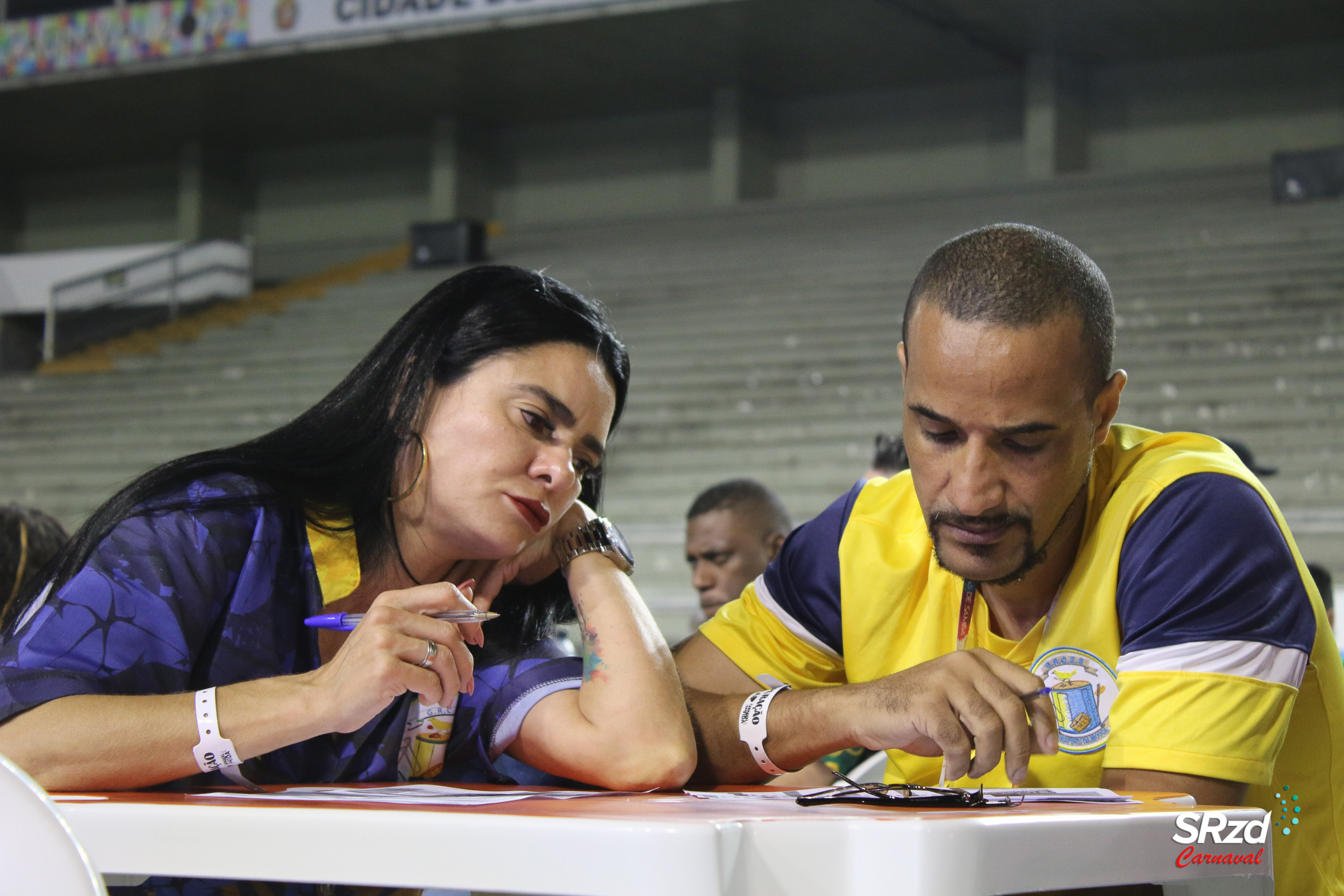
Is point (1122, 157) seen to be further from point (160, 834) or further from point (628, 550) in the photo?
point (160, 834)

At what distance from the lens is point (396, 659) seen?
107 centimetres

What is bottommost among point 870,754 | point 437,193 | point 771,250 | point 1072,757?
point 870,754

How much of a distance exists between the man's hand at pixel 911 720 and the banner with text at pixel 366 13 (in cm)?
883

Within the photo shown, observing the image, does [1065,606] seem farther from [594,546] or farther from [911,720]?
[594,546]

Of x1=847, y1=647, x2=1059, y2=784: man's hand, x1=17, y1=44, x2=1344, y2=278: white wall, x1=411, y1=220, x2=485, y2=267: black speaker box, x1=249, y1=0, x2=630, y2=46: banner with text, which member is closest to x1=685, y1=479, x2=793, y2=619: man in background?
x1=847, y1=647, x2=1059, y2=784: man's hand

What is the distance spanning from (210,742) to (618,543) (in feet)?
2.04

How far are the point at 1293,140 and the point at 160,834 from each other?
35.7 feet

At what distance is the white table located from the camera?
676 mm

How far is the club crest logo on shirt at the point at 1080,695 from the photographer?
136 centimetres

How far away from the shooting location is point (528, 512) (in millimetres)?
1488

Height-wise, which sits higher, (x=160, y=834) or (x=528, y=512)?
(x=528, y=512)

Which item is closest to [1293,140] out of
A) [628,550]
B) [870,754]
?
[870,754]

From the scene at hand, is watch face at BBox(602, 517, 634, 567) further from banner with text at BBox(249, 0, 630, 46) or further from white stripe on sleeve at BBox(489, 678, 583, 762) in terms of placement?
banner with text at BBox(249, 0, 630, 46)

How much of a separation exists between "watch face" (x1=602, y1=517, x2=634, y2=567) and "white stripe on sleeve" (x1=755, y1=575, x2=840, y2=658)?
0.63ft
